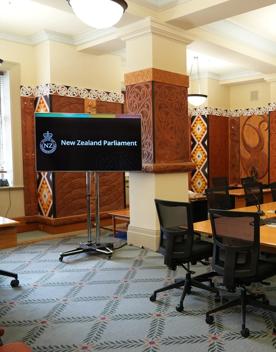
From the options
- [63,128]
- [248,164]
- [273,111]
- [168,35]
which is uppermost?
[168,35]

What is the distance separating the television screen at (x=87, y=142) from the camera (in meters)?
4.74

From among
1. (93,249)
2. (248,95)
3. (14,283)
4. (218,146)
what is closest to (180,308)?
(14,283)

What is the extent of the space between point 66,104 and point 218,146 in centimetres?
418

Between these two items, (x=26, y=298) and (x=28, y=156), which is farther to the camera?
(x=28, y=156)

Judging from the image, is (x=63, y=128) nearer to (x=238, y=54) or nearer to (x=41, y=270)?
(x=41, y=270)

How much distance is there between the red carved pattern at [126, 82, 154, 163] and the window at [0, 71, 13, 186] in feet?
7.46

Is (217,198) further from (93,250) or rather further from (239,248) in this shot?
(239,248)

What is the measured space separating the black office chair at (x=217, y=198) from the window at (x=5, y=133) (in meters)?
3.36

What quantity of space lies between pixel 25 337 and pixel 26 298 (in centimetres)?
79

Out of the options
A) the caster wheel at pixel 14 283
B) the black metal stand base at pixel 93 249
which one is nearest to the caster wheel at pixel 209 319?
the caster wheel at pixel 14 283

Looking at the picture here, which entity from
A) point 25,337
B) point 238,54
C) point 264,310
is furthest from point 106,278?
point 238,54

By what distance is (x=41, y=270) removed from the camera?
4.46 m

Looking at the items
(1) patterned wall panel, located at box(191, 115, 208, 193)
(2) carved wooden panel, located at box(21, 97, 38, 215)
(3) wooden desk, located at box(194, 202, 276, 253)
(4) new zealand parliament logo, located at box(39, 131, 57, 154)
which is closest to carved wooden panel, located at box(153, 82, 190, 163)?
(4) new zealand parliament logo, located at box(39, 131, 57, 154)

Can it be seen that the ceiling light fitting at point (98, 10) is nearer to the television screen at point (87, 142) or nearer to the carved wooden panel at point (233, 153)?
the television screen at point (87, 142)
